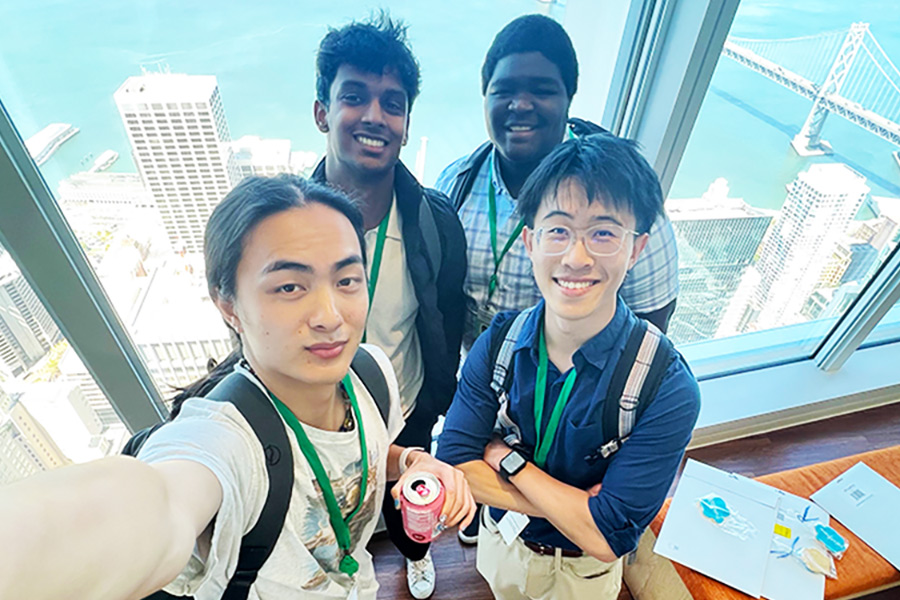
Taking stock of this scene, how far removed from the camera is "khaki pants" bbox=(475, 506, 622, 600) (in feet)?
4.40

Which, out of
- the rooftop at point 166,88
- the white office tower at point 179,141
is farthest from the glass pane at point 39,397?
the rooftop at point 166,88

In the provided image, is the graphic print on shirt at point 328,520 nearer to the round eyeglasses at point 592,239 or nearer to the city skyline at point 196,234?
the round eyeglasses at point 592,239

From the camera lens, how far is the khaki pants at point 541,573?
4.40 feet

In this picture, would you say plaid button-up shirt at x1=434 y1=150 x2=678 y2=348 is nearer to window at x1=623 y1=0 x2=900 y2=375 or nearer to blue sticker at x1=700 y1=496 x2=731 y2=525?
window at x1=623 y1=0 x2=900 y2=375

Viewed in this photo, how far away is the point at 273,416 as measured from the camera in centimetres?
82

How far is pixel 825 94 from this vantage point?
5.92 ft

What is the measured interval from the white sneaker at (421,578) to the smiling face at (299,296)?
140 cm

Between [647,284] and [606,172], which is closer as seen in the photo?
[606,172]

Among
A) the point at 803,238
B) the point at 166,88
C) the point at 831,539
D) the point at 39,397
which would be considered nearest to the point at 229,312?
the point at 166,88

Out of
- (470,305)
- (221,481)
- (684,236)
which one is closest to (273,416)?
(221,481)

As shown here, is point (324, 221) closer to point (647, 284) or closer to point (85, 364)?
point (647, 284)

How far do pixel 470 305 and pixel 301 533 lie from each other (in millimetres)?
788

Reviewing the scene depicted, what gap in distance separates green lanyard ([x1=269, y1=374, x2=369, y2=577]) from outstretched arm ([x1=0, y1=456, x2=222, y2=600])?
0.86 ft

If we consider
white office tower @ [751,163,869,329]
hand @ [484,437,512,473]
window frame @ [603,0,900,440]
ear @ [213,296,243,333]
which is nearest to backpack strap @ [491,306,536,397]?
hand @ [484,437,512,473]
